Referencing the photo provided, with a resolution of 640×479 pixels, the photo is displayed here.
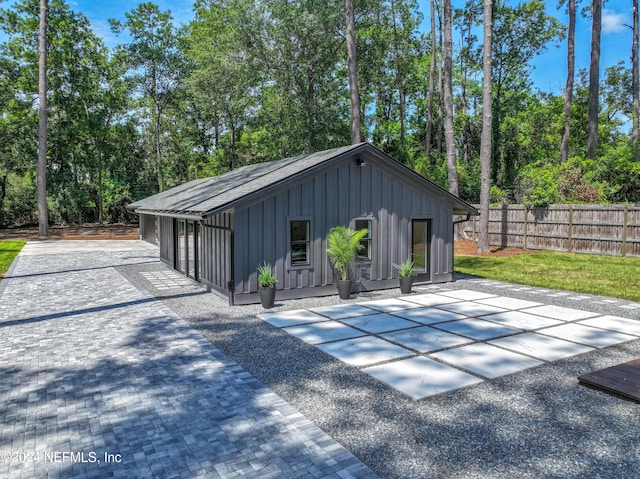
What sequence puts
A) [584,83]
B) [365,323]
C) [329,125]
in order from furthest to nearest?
[584,83]
[329,125]
[365,323]

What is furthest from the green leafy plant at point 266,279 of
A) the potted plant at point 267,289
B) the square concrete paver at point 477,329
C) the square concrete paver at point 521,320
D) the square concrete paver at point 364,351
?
the square concrete paver at point 521,320

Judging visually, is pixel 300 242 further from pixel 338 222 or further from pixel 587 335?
pixel 587 335

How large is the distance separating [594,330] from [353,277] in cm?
484

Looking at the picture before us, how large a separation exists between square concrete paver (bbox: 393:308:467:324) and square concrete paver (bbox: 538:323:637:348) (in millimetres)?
1502

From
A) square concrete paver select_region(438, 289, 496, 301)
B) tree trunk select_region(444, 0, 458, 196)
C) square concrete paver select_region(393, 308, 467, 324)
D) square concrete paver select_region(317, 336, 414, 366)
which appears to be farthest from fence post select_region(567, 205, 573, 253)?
square concrete paver select_region(317, 336, 414, 366)

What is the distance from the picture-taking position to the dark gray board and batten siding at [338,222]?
29.5 ft

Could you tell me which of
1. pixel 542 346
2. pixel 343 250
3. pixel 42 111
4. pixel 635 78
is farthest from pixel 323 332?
pixel 635 78

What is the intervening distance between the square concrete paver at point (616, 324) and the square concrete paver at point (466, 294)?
2.35m

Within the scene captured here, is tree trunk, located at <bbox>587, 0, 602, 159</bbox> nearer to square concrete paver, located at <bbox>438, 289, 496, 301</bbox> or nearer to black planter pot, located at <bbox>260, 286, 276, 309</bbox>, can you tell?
square concrete paver, located at <bbox>438, 289, 496, 301</bbox>

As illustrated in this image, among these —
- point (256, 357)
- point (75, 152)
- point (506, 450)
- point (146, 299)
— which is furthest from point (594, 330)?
point (75, 152)

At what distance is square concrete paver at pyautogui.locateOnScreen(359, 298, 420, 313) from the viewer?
28.2 ft

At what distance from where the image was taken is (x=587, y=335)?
267 inches

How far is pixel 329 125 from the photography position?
927 inches

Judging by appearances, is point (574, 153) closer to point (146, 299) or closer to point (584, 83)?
point (584, 83)
